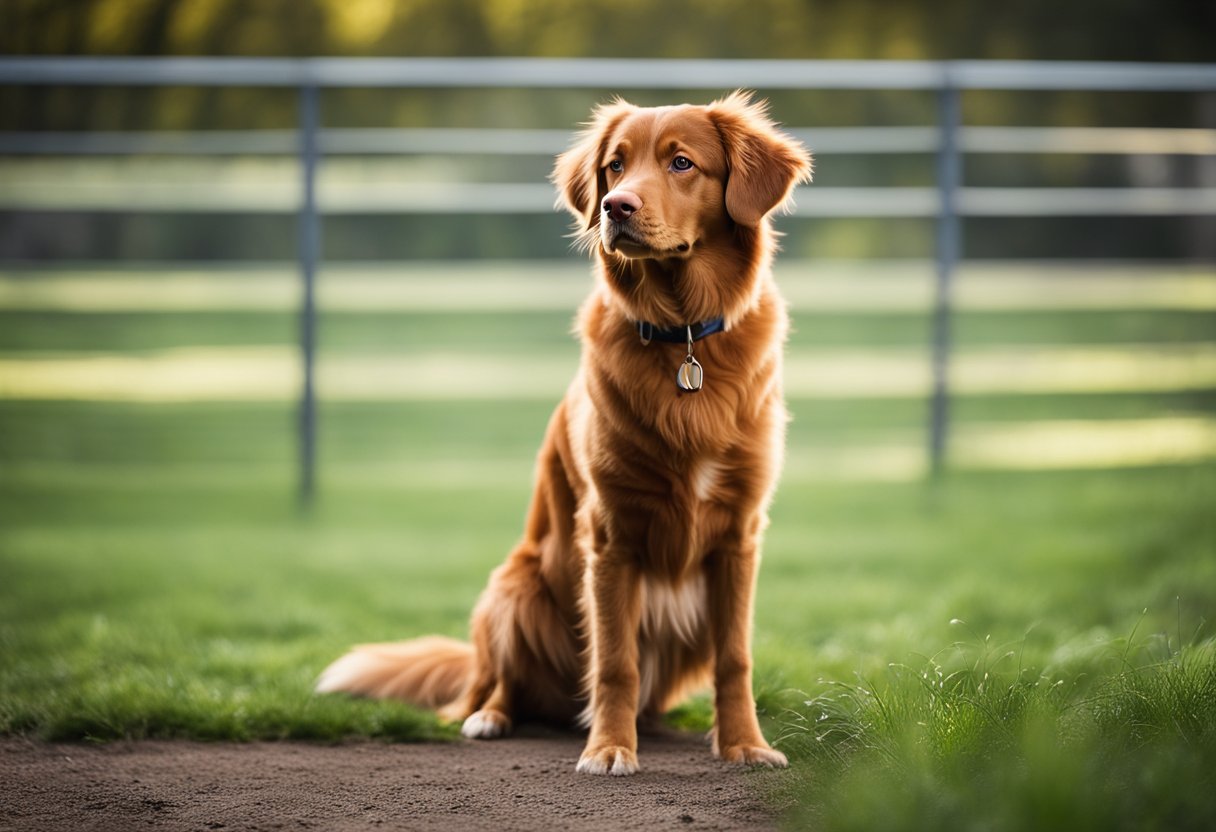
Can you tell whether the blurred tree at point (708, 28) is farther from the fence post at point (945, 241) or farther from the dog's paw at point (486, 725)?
the dog's paw at point (486, 725)

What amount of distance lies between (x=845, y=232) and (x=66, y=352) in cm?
685

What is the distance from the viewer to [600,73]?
5.91 m

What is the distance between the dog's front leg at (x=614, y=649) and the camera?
8.79ft

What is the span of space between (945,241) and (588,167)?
11.8 ft

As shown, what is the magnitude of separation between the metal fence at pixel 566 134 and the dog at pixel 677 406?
321cm

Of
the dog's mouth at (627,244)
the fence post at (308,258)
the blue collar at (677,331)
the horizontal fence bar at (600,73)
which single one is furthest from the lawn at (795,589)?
the horizontal fence bar at (600,73)

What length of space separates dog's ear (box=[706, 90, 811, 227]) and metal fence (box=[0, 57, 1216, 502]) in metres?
3.11

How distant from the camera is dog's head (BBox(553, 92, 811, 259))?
261 centimetres

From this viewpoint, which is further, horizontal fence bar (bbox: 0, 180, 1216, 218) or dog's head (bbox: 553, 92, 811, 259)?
horizontal fence bar (bbox: 0, 180, 1216, 218)

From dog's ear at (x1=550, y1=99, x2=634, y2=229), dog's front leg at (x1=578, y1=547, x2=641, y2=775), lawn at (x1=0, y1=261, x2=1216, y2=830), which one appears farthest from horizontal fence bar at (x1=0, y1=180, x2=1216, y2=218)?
→ dog's front leg at (x1=578, y1=547, x2=641, y2=775)

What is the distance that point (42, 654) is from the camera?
3600 millimetres

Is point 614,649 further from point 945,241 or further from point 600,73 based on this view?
point 945,241

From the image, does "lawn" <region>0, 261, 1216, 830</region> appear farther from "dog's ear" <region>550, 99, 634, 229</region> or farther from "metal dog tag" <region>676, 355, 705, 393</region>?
"dog's ear" <region>550, 99, 634, 229</region>

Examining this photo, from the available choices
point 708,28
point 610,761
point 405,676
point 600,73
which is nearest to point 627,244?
point 610,761
